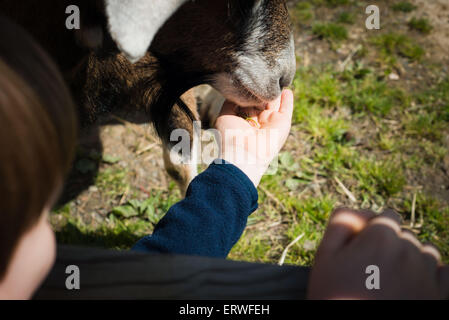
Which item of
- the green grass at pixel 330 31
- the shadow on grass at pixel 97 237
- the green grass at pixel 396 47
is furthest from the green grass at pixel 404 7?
the shadow on grass at pixel 97 237

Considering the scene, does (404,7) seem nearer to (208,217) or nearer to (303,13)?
(303,13)

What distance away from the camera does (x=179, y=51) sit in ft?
5.65

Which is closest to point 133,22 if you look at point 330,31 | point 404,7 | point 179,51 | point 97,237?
point 179,51

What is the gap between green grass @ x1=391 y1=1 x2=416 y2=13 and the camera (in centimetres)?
390

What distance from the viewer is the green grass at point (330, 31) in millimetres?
3691

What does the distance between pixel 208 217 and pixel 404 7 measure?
3636 millimetres

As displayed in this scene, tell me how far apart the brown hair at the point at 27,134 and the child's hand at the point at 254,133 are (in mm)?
805

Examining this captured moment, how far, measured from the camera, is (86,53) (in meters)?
1.82
